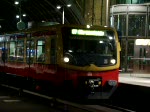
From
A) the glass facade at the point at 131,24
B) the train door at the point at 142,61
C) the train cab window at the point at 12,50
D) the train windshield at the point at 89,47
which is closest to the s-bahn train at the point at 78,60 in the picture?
the train windshield at the point at 89,47

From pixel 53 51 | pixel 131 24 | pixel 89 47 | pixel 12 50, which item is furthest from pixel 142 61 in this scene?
pixel 53 51

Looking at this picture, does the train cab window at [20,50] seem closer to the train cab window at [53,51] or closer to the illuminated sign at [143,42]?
the train cab window at [53,51]

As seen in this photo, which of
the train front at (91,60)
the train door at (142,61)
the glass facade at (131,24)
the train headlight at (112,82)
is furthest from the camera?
the glass facade at (131,24)

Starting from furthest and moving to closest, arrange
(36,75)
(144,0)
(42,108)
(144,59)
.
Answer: (144,0), (144,59), (36,75), (42,108)

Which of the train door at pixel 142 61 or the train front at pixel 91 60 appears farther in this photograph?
the train door at pixel 142 61

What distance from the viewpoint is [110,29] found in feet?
60.6

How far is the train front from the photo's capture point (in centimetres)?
1738

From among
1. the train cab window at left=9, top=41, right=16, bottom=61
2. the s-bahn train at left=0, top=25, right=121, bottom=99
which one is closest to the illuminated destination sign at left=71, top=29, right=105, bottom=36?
the s-bahn train at left=0, top=25, right=121, bottom=99

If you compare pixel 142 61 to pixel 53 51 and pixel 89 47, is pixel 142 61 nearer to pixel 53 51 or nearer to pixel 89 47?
pixel 89 47

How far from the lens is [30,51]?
20.9m

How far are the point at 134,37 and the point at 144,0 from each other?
682 cm

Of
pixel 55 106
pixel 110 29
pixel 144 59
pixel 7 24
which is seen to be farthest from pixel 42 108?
pixel 7 24

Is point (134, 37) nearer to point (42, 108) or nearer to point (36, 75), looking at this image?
→ point (36, 75)

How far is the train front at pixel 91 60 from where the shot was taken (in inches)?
684
